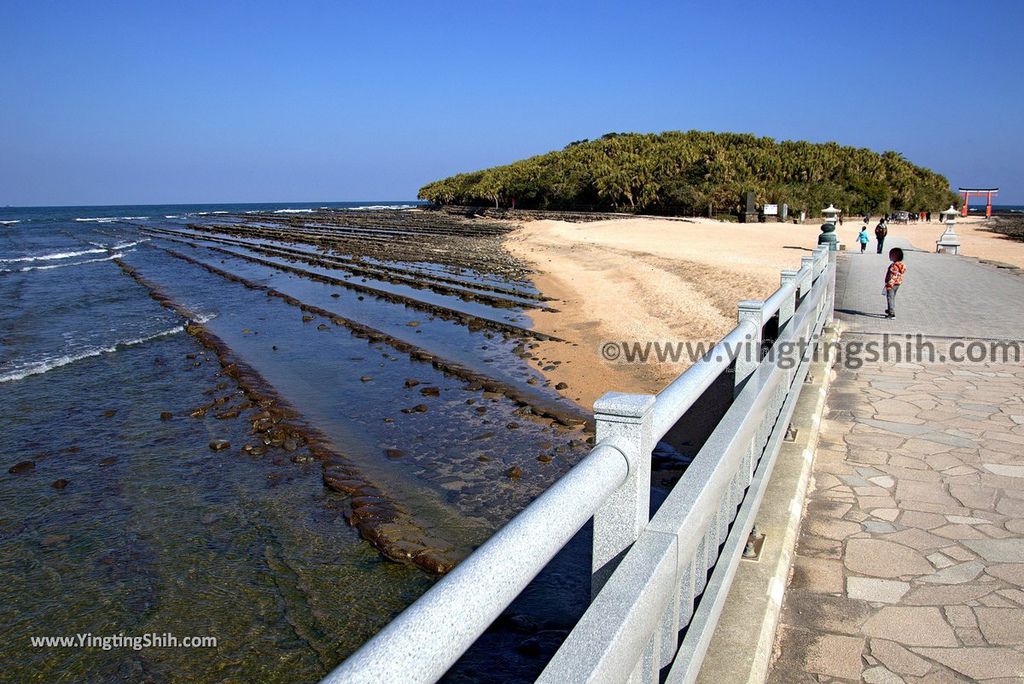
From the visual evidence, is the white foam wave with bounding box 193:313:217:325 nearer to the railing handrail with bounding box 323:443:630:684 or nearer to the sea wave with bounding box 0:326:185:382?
the sea wave with bounding box 0:326:185:382

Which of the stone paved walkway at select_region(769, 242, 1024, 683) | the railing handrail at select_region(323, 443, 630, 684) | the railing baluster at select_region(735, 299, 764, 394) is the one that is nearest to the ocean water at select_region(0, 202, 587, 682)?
the stone paved walkway at select_region(769, 242, 1024, 683)

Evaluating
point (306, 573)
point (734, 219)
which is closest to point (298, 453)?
point (306, 573)

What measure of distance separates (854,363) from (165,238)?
58.1 meters

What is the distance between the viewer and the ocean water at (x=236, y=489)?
5145mm

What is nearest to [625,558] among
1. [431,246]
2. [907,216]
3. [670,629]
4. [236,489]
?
[670,629]

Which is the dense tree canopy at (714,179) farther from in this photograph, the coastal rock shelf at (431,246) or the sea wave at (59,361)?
the sea wave at (59,361)

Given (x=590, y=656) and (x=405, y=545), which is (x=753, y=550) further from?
(x=405, y=545)

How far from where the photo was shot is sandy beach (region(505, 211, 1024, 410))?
1199 cm

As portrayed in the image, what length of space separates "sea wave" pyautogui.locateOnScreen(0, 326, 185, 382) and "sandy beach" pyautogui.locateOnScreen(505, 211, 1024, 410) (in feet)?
29.3

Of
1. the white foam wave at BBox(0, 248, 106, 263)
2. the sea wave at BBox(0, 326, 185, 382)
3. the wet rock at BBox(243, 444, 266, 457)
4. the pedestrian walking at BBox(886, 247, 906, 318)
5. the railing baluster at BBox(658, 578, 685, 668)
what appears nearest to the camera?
the railing baluster at BBox(658, 578, 685, 668)

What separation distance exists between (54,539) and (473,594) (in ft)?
22.9

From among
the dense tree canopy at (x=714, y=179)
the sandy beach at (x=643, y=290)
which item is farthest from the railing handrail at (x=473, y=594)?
the dense tree canopy at (x=714, y=179)

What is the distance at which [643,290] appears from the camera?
19984 millimetres

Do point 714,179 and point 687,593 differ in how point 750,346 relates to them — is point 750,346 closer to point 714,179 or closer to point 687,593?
point 687,593
